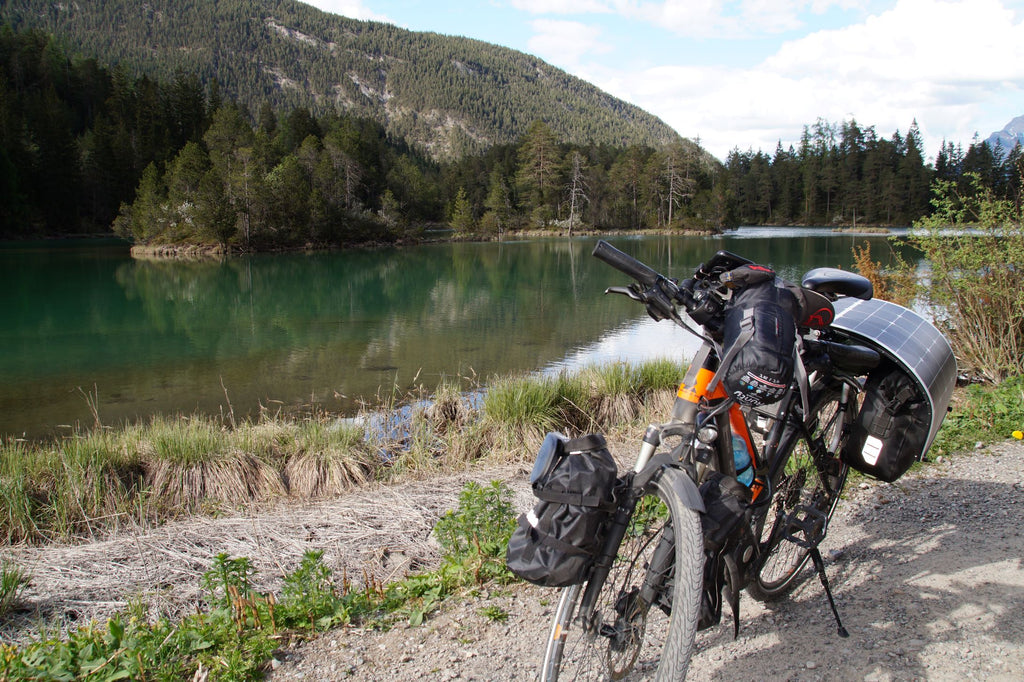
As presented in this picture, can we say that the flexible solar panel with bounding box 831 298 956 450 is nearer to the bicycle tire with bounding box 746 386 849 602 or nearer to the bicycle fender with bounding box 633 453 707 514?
the bicycle tire with bounding box 746 386 849 602

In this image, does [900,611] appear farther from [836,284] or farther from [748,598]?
[836,284]

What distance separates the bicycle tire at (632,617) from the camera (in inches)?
68.4

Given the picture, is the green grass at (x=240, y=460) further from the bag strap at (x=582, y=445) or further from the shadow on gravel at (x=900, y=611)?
the bag strap at (x=582, y=445)

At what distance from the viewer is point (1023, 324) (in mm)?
7777

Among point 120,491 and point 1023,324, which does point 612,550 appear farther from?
point 1023,324

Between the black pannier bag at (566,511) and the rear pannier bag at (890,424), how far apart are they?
160cm

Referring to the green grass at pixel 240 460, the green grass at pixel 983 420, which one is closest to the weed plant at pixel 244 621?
the green grass at pixel 240 460

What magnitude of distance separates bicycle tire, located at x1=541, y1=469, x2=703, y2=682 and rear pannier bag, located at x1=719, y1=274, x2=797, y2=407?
36 cm

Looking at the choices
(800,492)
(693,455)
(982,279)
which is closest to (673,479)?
(693,455)

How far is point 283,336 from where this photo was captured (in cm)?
1812

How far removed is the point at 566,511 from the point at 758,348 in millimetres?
746

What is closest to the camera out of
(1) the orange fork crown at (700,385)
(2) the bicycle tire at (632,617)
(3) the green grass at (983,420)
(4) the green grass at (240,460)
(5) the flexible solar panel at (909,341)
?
(2) the bicycle tire at (632,617)

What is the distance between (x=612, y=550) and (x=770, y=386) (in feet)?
2.17

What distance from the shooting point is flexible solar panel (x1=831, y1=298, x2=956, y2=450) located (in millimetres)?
2660
